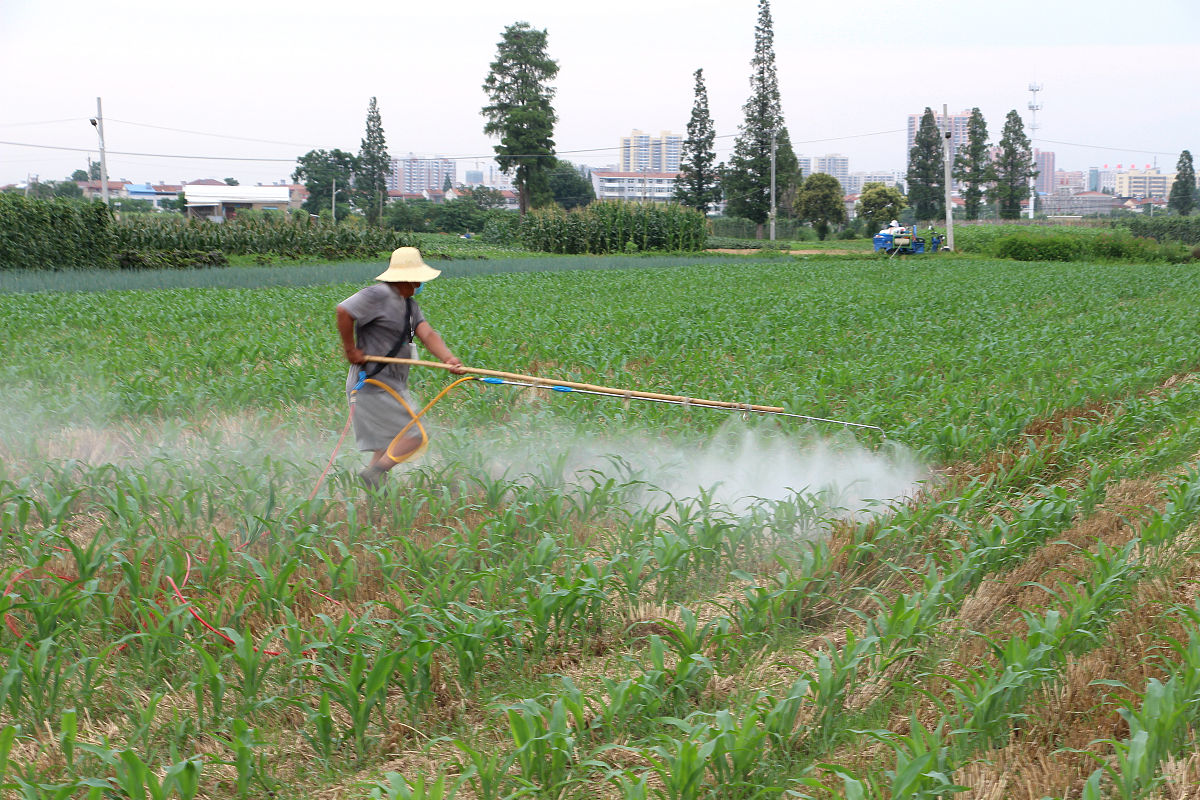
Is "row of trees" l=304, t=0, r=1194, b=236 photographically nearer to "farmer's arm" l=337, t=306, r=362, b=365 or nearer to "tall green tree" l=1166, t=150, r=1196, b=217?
"tall green tree" l=1166, t=150, r=1196, b=217

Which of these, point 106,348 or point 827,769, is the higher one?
point 106,348

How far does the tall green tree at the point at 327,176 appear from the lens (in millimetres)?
69625

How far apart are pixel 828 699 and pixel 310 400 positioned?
18.2 ft

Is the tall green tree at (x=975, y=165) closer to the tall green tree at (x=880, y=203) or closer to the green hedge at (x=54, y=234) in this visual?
the tall green tree at (x=880, y=203)

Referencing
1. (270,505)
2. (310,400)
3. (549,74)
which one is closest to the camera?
(270,505)

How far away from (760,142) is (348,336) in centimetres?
5455

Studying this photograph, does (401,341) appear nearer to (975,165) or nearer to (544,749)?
(544,749)

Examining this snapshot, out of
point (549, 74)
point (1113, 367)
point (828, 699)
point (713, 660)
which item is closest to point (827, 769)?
point (828, 699)

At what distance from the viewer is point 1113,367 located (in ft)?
29.1

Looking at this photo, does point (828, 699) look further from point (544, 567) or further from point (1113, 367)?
point (1113, 367)

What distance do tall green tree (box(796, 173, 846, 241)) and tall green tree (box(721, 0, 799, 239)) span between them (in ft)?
7.63

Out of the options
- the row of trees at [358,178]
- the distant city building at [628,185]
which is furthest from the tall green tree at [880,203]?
the distant city building at [628,185]

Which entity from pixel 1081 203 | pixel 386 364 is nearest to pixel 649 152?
pixel 1081 203

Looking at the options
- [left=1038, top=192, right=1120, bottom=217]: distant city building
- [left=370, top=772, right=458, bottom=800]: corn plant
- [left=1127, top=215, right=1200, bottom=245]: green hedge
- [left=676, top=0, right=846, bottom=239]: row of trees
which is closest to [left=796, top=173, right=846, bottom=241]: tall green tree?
[left=676, top=0, right=846, bottom=239]: row of trees
